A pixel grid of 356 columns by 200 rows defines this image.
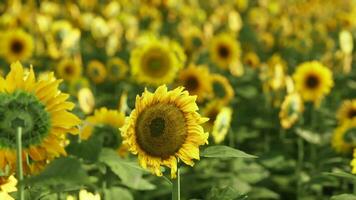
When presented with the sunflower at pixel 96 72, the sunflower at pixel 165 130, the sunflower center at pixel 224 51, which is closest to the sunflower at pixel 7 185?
the sunflower at pixel 165 130

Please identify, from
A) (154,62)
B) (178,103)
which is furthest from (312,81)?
(178,103)

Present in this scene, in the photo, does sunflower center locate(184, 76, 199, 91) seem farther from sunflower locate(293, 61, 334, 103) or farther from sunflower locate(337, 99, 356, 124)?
sunflower locate(337, 99, 356, 124)

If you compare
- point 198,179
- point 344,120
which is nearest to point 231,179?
point 198,179

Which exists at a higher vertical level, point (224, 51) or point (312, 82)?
point (224, 51)

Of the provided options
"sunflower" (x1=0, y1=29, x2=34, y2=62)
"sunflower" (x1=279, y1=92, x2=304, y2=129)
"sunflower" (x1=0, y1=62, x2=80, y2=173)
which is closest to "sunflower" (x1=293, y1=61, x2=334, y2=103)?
"sunflower" (x1=279, y1=92, x2=304, y2=129)

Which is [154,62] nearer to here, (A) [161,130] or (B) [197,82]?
(B) [197,82]

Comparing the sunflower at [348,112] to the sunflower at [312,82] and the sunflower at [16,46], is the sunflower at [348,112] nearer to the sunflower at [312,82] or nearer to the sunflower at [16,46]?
the sunflower at [312,82]
